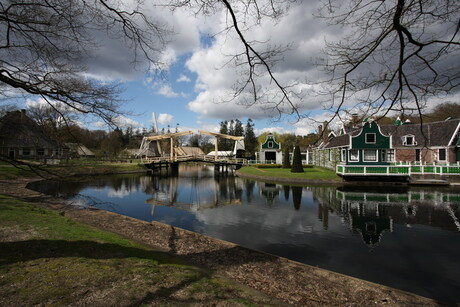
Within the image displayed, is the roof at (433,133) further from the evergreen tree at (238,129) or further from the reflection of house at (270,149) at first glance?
the evergreen tree at (238,129)

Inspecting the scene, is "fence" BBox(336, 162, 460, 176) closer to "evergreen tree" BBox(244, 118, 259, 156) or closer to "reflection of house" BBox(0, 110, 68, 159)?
"reflection of house" BBox(0, 110, 68, 159)

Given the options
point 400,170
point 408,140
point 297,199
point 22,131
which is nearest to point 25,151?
point 22,131

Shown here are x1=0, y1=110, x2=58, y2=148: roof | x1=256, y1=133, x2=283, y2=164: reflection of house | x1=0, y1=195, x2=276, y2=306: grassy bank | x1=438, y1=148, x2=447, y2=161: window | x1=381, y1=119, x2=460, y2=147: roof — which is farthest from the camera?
x1=256, y1=133, x2=283, y2=164: reflection of house

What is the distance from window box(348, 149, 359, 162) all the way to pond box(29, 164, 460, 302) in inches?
334

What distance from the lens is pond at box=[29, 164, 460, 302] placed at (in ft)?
22.2

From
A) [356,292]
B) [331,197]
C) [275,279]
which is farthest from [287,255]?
[331,197]

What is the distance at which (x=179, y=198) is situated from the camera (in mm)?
18828

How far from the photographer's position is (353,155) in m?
27.8

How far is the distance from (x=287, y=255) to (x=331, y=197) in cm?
1184

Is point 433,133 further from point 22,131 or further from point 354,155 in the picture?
point 22,131

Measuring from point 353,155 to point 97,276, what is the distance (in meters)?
28.4

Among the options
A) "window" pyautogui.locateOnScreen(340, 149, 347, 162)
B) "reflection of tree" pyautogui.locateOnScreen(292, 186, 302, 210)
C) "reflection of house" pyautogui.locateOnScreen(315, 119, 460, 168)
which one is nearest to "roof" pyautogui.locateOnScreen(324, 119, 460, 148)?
"reflection of house" pyautogui.locateOnScreen(315, 119, 460, 168)

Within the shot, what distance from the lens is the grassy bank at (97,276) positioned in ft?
12.7

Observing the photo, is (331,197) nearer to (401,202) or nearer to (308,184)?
(401,202)
